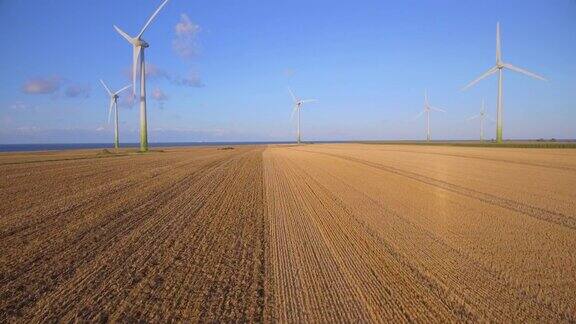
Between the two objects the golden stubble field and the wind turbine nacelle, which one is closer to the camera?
the golden stubble field

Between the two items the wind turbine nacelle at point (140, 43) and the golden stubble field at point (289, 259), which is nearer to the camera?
the golden stubble field at point (289, 259)

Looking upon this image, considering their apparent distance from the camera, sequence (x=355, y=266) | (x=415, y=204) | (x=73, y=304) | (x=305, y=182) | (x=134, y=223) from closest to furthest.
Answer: (x=73, y=304) < (x=355, y=266) < (x=134, y=223) < (x=415, y=204) < (x=305, y=182)

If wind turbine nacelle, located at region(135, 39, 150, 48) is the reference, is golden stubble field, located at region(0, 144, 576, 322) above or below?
below

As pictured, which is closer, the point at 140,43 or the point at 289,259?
the point at 289,259

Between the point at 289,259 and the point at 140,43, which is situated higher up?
the point at 140,43

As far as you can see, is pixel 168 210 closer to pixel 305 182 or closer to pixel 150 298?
pixel 150 298

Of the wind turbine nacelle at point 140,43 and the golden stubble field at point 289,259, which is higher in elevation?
the wind turbine nacelle at point 140,43

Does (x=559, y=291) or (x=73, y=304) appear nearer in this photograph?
(x=73, y=304)

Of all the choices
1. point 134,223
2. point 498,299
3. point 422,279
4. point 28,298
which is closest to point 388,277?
point 422,279
